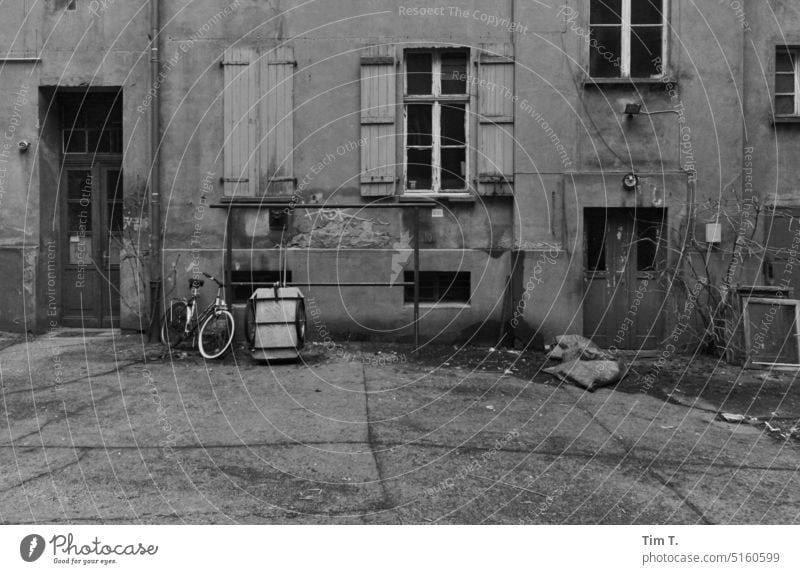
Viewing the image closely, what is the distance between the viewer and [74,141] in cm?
946

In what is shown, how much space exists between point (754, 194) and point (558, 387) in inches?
160

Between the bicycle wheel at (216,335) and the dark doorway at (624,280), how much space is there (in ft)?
14.1

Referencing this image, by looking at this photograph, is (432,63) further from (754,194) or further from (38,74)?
(38,74)

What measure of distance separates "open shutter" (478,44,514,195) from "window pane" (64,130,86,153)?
5.30 meters

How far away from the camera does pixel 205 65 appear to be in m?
8.76

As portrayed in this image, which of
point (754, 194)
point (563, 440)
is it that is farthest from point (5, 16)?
point (754, 194)

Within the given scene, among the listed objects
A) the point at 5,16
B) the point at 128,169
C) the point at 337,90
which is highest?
the point at 5,16

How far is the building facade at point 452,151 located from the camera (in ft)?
28.1

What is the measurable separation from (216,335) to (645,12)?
6.45 meters

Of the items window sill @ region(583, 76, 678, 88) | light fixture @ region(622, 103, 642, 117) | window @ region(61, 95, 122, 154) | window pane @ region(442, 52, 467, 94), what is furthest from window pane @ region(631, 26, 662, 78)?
window @ region(61, 95, 122, 154)

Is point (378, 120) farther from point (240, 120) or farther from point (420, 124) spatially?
point (240, 120)

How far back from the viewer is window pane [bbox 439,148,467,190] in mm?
8789

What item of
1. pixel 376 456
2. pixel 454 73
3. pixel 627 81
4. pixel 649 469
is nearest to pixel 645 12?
pixel 627 81

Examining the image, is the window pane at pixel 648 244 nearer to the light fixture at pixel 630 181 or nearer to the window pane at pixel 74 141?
the light fixture at pixel 630 181
